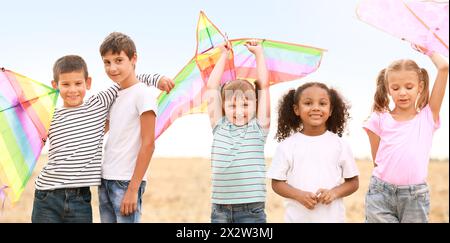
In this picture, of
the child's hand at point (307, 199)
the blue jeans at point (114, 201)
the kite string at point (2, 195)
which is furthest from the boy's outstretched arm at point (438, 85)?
the kite string at point (2, 195)

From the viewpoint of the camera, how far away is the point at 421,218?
3.41 meters

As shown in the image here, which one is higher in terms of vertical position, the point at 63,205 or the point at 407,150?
the point at 407,150

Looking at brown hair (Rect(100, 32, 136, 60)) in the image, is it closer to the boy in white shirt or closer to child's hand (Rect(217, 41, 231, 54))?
the boy in white shirt

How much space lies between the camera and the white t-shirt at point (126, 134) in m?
3.34

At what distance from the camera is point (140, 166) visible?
329cm

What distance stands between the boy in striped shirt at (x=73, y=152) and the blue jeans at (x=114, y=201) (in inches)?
2.6

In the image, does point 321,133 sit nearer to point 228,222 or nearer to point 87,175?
point 228,222

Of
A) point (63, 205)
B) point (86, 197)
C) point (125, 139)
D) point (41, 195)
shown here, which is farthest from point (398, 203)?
point (41, 195)

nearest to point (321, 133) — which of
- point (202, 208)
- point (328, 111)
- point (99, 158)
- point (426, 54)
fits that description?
point (328, 111)

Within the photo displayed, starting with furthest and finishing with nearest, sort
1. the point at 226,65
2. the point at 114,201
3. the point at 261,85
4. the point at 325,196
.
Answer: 1. the point at 226,65
2. the point at 261,85
3. the point at 114,201
4. the point at 325,196

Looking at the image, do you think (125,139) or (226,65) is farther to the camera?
(226,65)

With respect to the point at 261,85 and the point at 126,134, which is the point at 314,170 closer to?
the point at 261,85

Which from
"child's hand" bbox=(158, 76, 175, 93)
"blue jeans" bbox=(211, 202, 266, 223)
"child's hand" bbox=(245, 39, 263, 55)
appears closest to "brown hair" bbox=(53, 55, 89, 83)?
"child's hand" bbox=(158, 76, 175, 93)

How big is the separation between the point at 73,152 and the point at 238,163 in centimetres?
85
